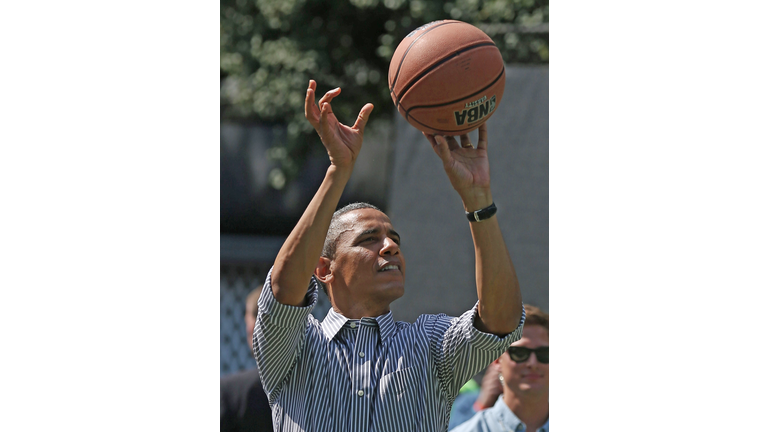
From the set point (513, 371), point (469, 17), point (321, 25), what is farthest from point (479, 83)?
point (321, 25)

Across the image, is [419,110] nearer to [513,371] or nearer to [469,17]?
[513,371]

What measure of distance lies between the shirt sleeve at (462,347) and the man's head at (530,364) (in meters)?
1.38

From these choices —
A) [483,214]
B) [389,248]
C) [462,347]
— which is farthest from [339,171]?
[462,347]

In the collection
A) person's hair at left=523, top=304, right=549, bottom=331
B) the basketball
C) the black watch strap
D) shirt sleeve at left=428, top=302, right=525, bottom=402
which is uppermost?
the basketball

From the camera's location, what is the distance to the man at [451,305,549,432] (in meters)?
3.84

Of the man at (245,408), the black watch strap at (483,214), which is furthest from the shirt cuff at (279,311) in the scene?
the man at (245,408)

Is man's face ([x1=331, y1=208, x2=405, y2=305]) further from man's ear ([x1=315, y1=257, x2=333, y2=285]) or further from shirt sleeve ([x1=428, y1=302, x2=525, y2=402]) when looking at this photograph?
shirt sleeve ([x1=428, y1=302, x2=525, y2=402])

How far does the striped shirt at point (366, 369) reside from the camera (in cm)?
238

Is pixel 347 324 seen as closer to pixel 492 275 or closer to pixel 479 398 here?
pixel 492 275

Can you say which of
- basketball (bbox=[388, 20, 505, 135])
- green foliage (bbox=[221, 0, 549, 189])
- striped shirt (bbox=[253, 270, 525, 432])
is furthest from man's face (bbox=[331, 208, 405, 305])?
green foliage (bbox=[221, 0, 549, 189])

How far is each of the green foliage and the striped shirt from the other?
440 centimetres

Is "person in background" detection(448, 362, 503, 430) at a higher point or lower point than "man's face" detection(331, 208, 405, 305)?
lower

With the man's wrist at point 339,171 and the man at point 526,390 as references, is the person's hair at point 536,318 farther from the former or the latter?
the man's wrist at point 339,171

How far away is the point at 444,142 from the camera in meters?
2.56
